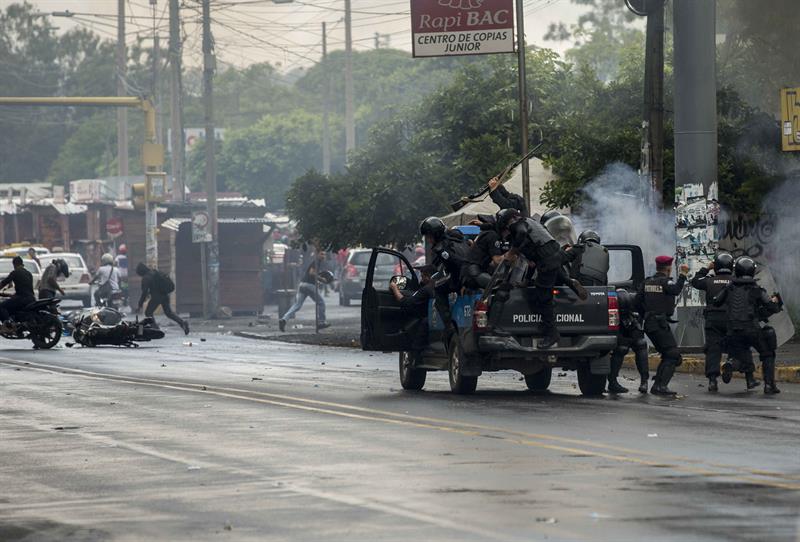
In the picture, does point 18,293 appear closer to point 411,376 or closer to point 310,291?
point 310,291

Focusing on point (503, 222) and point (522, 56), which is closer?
point (503, 222)

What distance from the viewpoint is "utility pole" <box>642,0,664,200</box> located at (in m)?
25.1

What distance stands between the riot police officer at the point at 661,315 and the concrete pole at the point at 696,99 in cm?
570

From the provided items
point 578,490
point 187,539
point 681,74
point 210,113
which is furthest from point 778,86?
point 187,539

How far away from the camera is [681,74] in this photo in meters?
24.9

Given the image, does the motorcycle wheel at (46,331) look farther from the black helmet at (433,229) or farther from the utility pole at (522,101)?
the black helmet at (433,229)

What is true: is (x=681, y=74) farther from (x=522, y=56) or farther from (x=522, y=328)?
(x=522, y=328)

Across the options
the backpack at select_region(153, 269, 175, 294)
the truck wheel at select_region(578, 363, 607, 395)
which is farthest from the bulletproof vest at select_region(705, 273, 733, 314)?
the backpack at select_region(153, 269, 175, 294)

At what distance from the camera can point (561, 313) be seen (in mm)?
18406

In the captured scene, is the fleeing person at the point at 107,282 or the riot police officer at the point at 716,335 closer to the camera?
the riot police officer at the point at 716,335

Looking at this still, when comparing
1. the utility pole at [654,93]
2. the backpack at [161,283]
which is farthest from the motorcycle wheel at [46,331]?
the utility pole at [654,93]

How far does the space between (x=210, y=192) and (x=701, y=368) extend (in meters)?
24.8

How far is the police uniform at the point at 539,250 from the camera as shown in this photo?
700 inches

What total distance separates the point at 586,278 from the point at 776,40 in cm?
1334
